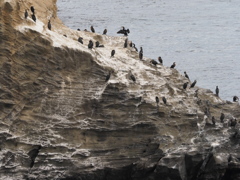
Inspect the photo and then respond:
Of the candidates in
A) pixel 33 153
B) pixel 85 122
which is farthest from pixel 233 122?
pixel 33 153

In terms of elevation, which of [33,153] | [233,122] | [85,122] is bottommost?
[33,153]

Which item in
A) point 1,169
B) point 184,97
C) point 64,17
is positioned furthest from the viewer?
point 64,17

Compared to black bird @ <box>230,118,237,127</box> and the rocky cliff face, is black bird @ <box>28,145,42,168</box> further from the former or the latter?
black bird @ <box>230,118,237,127</box>

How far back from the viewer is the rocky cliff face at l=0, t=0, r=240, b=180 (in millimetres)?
36344

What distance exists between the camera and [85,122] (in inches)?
1463

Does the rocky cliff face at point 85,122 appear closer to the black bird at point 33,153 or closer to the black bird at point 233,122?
the black bird at point 33,153

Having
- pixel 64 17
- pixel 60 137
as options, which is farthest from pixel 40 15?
pixel 64 17

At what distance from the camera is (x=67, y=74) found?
124ft

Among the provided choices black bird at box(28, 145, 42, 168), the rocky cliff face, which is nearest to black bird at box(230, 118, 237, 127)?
the rocky cliff face

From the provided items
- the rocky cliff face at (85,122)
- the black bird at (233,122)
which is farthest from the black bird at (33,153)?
the black bird at (233,122)

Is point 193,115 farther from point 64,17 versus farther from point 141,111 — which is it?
point 64,17

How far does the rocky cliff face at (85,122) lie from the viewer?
36344mm

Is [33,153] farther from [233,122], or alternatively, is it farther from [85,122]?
[233,122]

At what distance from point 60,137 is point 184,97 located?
6622mm
